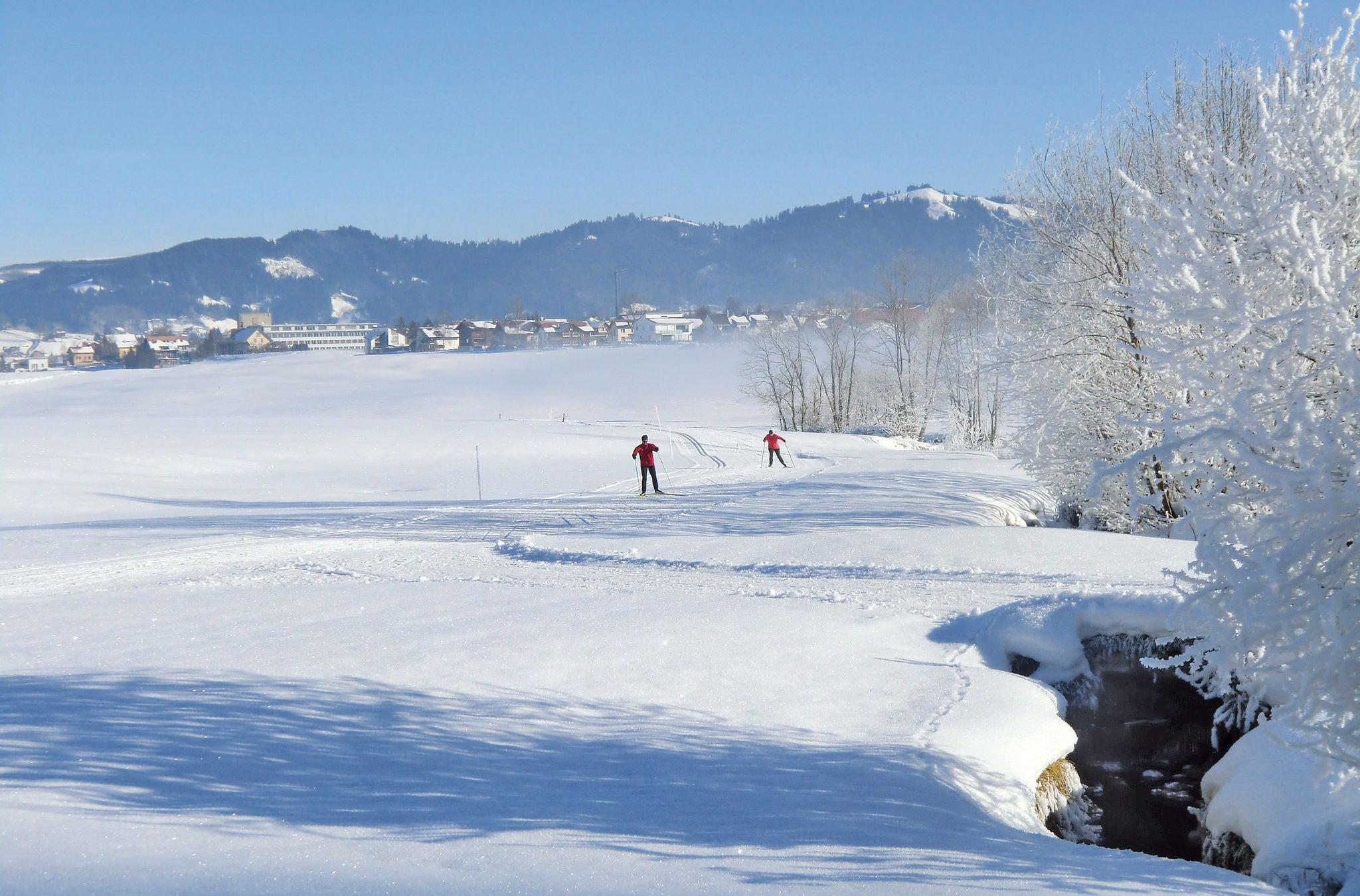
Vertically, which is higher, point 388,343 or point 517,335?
point 517,335

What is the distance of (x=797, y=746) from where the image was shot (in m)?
6.83

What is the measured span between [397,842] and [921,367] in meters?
52.8

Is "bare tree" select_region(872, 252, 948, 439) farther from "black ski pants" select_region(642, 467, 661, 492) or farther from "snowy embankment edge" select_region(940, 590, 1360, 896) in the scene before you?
"snowy embankment edge" select_region(940, 590, 1360, 896)

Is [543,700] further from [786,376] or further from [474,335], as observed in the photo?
[474,335]

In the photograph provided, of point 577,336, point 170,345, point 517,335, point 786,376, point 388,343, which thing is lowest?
point 786,376

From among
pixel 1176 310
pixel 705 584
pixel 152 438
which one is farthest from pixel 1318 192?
pixel 152 438

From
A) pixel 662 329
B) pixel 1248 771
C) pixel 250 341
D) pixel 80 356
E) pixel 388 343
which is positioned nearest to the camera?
pixel 1248 771

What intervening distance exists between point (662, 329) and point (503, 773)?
432 ft

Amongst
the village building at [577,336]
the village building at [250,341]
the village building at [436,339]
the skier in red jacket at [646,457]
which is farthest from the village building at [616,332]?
the skier in red jacket at [646,457]

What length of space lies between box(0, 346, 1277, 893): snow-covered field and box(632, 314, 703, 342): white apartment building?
11506cm

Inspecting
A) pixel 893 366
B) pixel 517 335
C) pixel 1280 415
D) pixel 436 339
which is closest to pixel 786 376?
pixel 893 366

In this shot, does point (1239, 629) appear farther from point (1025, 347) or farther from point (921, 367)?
point (921, 367)

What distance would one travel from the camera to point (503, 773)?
20.1 ft

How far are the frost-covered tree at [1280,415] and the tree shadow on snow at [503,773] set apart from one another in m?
1.63
